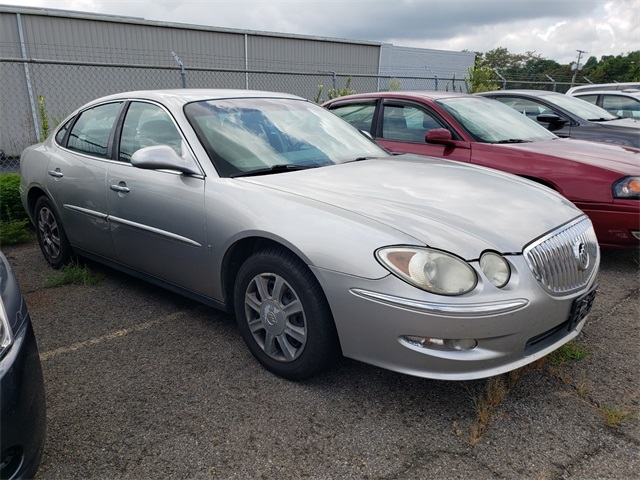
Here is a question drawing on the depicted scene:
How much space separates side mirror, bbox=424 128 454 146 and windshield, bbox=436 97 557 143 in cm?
28

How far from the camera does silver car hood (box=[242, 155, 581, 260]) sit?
8.02ft

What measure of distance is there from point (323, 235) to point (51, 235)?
10.2ft

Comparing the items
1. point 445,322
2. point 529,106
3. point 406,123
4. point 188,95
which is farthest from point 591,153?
point 188,95

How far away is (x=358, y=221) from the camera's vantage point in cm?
249

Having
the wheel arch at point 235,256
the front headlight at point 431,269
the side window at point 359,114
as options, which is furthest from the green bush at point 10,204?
the front headlight at point 431,269

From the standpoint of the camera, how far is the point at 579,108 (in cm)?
770

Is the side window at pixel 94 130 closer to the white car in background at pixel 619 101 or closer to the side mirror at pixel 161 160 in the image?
the side mirror at pixel 161 160

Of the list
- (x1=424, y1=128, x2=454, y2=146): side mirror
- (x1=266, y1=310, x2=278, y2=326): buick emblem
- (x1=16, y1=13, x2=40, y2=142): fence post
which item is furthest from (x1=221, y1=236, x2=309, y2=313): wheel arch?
(x1=16, y1=13, x2=40, y2=142): fence post

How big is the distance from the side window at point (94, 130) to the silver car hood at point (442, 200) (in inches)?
61.0

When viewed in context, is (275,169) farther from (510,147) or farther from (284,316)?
(510,147)

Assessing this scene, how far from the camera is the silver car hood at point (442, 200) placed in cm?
245

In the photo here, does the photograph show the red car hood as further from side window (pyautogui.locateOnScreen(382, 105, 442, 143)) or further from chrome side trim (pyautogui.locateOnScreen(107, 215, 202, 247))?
chrome side trim (pyautogui.locateOnScreen(107, 215, 202, 247))

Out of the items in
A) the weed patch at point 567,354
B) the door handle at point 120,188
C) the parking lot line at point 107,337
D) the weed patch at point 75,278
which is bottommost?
the weed patch at point 75,278

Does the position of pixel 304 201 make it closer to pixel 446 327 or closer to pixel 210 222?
pixel 210 222
